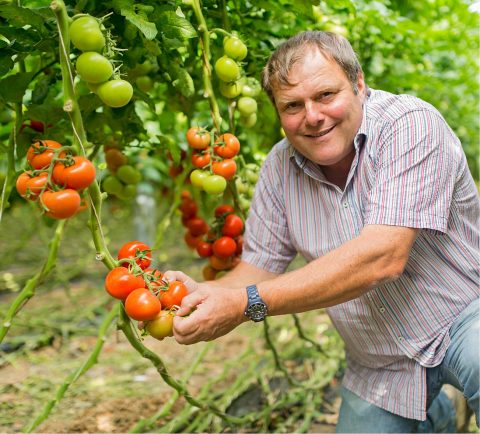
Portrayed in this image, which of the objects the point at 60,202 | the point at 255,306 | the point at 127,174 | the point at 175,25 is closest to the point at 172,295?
the point at 255,306

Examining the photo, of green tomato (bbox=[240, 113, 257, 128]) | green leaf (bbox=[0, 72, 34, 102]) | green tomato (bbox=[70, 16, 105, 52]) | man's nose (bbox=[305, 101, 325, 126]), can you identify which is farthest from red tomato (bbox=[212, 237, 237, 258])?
green tomato (bbox=[70, 16, 105, 52])

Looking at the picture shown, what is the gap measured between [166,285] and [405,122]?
27.8 inches

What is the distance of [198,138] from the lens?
157 centimetres

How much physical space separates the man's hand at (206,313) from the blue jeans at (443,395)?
1.92 feet

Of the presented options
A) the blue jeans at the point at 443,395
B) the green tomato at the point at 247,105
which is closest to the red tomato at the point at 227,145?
the green tomato at the point at 247,105

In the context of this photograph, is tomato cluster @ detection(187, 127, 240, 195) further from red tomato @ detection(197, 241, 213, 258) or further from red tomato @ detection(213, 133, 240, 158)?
red tomato @ detection(197, 241, 213, 258)

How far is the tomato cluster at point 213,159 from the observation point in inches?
61.2

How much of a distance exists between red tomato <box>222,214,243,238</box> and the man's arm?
0.43 m

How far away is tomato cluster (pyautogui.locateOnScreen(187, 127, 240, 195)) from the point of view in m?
1.55

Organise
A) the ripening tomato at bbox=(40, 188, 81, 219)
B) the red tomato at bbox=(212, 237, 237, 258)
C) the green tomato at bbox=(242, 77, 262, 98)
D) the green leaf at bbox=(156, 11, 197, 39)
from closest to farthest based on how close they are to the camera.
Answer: the ripening tomato at bbox=(40, 188, 81, 219) < the green leaf at bbox=(156, 11, 197, 39) < the green tomato at bbox=(242, 77, 262, 98) < the red tomato at bbox=(212, 237, 237, 258)

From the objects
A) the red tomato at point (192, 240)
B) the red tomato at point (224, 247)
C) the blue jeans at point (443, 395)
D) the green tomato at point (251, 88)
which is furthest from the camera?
the red tomato at point (192, 240)

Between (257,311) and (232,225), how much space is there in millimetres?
483

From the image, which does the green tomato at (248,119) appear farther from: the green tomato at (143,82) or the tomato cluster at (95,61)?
the tomato cluster at (95,61)

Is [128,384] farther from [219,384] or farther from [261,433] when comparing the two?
[261,433]
